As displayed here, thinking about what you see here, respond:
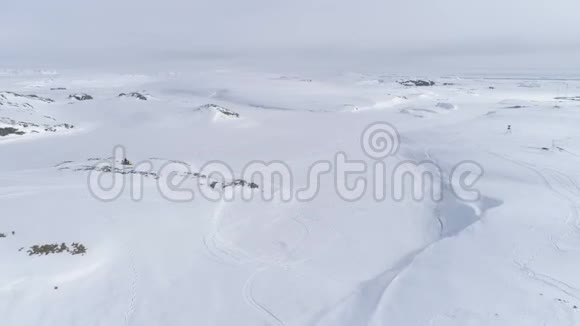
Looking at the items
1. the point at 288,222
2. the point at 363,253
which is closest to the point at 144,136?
the point at 288,222

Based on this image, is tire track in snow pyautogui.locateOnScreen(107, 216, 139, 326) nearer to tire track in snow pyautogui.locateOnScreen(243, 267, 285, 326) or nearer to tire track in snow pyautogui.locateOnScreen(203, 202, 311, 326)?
tire track in snow pyautogui.locateOnScreen(203, 202, 311, 326)

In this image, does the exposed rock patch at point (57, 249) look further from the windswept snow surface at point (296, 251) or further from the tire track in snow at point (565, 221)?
the tire track in snow at point (565, 221)

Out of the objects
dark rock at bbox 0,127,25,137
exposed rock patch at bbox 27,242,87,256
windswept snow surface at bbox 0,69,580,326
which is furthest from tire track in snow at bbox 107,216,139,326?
dark rock at bbox 0,127,25,137

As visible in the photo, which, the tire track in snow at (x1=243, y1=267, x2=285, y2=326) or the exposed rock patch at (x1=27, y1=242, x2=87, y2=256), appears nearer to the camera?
the tire track in snow at (x1=243, y1=267, x2=285, y2=326)

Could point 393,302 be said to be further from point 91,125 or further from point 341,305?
point 91,125

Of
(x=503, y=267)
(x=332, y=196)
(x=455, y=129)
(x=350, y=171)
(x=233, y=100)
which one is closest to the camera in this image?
(x=503, y=267)

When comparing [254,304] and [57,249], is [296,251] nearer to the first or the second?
[254,304]
